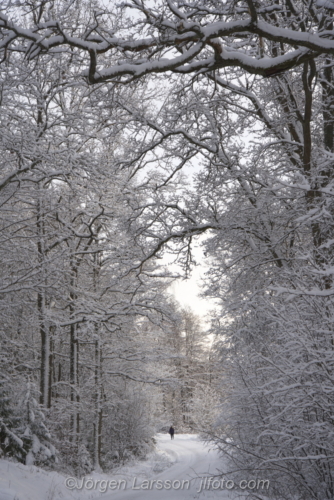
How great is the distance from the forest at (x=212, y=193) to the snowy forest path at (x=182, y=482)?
2.21 feet

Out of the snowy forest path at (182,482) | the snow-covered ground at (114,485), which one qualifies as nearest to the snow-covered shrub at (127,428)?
the snow-covered ground at (114,485)

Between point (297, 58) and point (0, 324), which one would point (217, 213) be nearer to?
point (297, 58)

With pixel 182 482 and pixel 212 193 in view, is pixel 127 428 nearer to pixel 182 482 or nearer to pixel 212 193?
pixel 182 482

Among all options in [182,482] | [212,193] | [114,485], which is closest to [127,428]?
[114,485]

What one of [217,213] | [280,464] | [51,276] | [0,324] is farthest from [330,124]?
[0,324]

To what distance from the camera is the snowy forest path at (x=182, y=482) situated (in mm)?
7627

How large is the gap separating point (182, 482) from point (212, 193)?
7797 millimetres

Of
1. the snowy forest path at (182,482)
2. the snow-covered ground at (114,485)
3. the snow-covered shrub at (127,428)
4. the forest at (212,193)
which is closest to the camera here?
the forest at (212,193)

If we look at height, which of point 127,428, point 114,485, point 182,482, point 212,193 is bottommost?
point 114,485

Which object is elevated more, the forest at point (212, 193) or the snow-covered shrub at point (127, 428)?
the forest at point (212, 193)

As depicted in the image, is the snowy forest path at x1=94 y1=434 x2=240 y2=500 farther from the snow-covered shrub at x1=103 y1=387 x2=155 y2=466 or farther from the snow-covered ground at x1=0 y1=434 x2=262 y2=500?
the snow-covered shrub at x1=103 y1=387 x2=155 y2=466

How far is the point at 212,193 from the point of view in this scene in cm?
886

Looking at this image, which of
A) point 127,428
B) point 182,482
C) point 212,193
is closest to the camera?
point 212,193

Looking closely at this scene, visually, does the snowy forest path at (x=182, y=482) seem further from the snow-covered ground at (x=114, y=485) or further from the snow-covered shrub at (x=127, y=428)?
the snow-covered shrub at (x=127, y=428)
